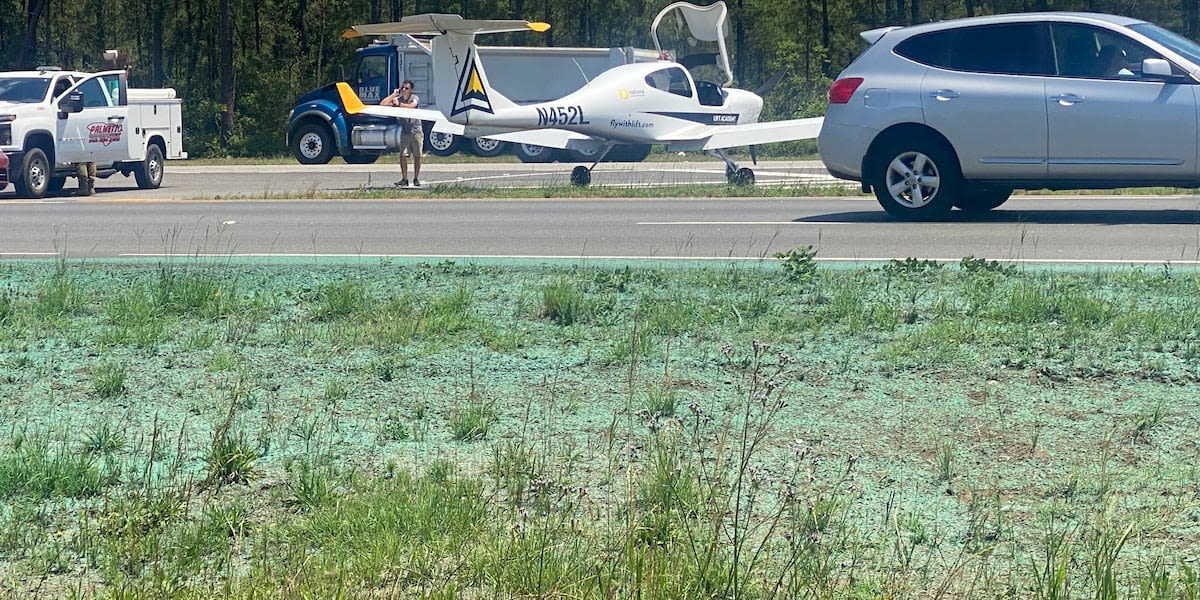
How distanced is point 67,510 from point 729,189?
14.4 metres

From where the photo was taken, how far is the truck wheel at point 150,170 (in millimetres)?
23688

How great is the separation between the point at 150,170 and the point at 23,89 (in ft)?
8.79

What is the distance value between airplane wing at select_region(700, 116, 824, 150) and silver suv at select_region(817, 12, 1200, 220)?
24.0 feet

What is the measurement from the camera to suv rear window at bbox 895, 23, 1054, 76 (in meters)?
12.9

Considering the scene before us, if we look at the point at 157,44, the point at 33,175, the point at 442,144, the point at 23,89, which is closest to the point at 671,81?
the point at 33,175

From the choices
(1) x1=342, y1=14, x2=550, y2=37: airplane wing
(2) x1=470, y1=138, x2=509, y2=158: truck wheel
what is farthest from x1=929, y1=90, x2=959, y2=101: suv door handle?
(2) x1=470, y1=138, x2=509, y2=158: truck wheel

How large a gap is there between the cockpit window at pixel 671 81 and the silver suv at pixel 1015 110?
8.78 metres

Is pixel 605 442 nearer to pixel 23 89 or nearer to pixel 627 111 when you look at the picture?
pixel 627 111

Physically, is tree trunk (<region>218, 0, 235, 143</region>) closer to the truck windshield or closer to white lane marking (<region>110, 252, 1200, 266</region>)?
the truck windshield

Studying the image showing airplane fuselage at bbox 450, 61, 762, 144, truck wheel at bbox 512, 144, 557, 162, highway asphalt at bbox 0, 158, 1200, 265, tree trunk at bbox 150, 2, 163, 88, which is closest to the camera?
highway asphalt at bbox 0, 158, 1200, 265

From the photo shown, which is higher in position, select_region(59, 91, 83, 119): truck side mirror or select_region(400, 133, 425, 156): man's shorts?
select_region(59, 91, 83, 119): truck side mirror

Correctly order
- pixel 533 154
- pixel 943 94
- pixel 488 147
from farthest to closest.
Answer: pixel 488 147 < pixel 533 154 < pixel 943 94

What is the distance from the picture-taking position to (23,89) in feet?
71.3

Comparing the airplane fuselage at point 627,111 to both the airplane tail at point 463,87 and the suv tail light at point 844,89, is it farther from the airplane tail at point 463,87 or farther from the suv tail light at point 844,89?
the suv tail light at point 844,89
